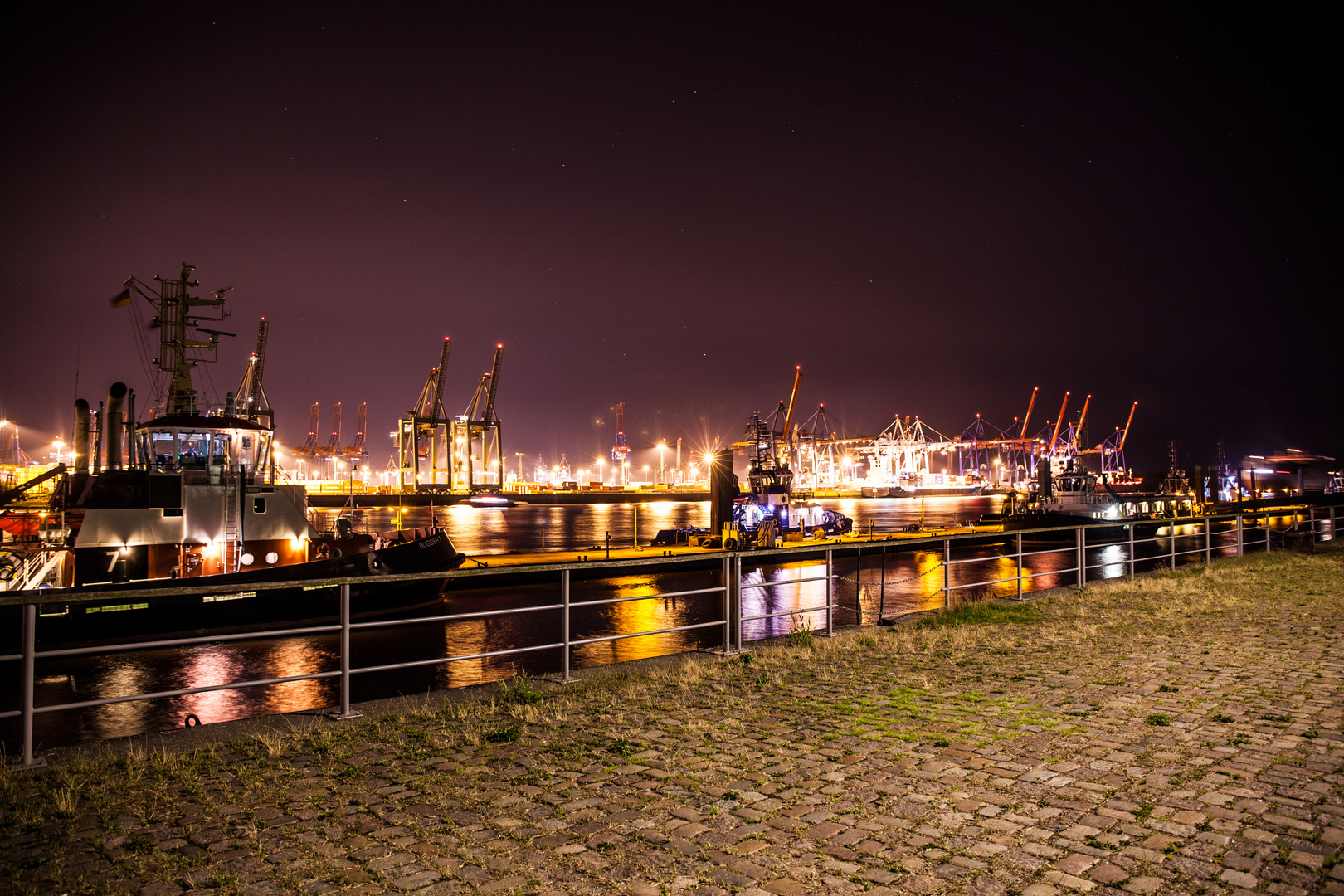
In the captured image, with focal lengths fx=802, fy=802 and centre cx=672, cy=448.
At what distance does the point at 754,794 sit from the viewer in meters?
4.65

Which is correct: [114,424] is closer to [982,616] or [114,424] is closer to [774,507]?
[774,507]

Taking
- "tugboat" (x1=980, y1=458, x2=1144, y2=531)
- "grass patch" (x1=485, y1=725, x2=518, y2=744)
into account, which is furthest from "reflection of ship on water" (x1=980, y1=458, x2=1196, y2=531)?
"grass patch" (x1=485, y1=725, x2=518, y2=744)

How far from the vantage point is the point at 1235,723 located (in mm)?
5828

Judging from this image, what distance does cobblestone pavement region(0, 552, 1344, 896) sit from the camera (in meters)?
3.59

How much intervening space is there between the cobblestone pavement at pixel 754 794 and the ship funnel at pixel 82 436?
1512 inches

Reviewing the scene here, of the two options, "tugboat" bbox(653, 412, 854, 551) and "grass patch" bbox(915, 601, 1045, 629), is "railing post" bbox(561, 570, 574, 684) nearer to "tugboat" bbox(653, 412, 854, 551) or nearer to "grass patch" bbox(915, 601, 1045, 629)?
"grass patch" bbox(915, 601, 1045, 629)

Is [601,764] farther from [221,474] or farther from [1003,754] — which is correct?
[221,474]

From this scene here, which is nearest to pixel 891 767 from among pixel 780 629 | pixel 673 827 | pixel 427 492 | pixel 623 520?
pixel 673 827

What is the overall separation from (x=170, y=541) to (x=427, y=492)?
164 metres

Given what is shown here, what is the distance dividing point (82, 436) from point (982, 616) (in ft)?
135

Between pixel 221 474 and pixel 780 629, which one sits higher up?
pixel 221 474

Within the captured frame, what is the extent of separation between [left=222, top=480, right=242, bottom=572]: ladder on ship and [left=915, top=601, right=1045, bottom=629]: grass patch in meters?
17.7

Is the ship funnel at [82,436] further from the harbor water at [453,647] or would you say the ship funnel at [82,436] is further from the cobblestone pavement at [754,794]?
the cobblestone pavement at [754,794]

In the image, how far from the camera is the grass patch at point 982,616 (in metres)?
11.4
